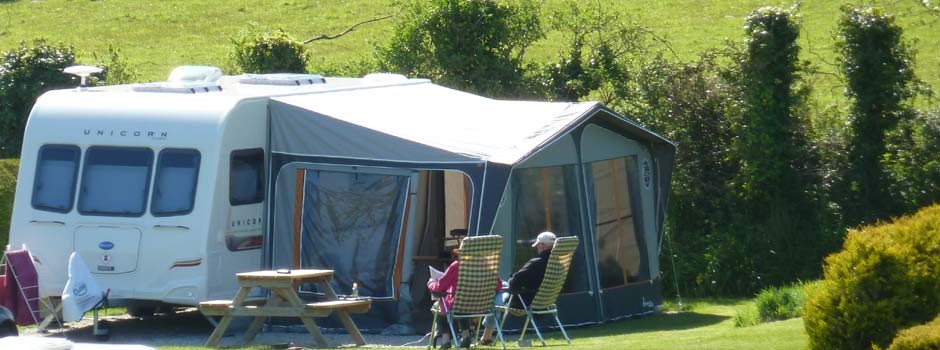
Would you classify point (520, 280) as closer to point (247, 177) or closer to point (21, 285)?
point (247, 177)

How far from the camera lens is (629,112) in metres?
17.2

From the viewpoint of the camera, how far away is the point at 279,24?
3259 cm

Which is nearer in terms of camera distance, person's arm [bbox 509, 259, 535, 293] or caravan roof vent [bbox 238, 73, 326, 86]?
person's arm [bbox 509, 259, 535, 293]

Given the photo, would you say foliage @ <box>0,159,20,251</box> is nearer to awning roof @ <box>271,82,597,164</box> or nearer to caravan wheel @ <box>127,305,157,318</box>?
caravan wheel @ <box>127,305,157,318</box>

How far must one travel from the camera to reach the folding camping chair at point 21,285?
Result: 12.1 metres

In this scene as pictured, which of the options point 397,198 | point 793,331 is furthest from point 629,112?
point 793,331

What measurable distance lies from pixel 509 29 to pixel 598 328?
23.4ft

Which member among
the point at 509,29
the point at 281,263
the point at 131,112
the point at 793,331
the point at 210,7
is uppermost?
the point at 210,7

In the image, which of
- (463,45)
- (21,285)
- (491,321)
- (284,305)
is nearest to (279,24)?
(463,45)

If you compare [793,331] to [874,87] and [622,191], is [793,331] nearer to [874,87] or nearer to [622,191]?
[622,191]

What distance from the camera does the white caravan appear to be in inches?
475

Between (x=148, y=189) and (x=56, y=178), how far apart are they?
3.17 feet

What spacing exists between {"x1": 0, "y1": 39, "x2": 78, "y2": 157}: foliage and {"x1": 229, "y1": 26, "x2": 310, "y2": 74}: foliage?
2.34 m

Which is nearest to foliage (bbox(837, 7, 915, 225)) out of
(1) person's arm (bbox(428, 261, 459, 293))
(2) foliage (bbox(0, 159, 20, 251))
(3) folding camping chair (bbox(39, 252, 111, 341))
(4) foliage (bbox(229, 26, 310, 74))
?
(1) person's arm (bbox(428, 261, 459, 293))
